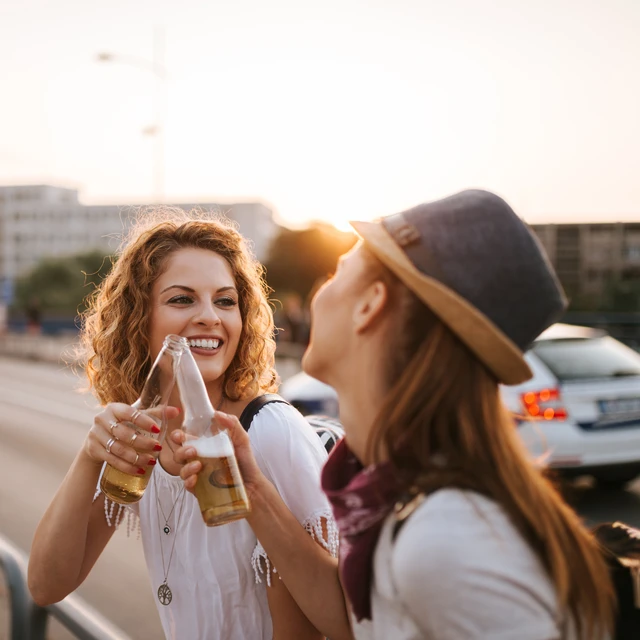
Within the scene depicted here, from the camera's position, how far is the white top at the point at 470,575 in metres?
1.03

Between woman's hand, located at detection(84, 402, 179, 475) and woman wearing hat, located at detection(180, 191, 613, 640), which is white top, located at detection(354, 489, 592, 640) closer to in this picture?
woman wearing hat, located at detection(180, 191, 613, 640)

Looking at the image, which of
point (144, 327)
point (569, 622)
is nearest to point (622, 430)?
point (144, 327)

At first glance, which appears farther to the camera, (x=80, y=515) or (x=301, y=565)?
(x=80, y=515)

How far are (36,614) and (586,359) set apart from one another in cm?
540

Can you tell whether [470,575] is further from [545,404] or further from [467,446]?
[545,404]

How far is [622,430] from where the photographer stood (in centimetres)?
616

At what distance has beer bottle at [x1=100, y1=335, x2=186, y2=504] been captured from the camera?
168cm

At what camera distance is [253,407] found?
1.94m

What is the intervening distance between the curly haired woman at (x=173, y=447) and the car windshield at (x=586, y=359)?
4499mm

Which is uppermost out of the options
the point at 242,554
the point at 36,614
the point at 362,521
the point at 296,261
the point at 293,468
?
the point at 362,521

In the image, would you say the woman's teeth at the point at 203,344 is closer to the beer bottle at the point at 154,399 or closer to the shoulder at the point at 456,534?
the beer bottle at the point at 154,399

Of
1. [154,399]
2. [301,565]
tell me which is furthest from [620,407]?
[154,399]

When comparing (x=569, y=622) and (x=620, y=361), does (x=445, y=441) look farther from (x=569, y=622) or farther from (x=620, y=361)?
(x=620, y=361)

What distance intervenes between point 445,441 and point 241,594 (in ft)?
2.98
